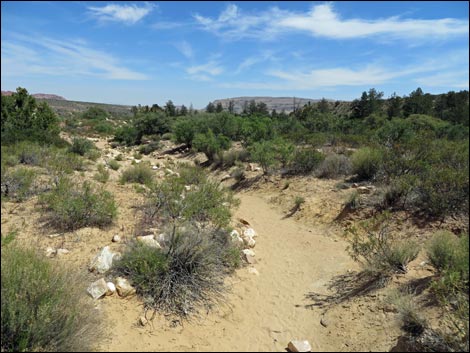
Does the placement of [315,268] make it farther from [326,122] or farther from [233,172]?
[326,122]

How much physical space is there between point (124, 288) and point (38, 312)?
1.84m

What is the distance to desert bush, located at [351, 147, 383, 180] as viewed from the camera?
36.2 ft

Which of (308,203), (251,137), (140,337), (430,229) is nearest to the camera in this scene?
(140,337)

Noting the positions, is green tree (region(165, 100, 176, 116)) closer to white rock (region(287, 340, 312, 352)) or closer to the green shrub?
the green shrub

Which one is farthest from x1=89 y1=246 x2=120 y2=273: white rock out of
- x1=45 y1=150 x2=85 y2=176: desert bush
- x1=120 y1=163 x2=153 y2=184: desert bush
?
x1=120 y1=163 x2=153 y2=184: desert bush

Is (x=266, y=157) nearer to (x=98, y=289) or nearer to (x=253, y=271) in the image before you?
(x=253, y=271)

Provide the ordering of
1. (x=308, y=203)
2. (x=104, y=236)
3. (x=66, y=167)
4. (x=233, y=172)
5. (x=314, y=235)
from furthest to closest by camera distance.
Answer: (x=233, y=172) → (x=308, y=203) → (x=66, y=167) → (x=314, y=235) → (x=104, y=236)

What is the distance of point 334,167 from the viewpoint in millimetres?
12914

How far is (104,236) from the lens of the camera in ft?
22.4

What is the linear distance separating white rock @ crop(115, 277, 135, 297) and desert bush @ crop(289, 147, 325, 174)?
1009 centimetres

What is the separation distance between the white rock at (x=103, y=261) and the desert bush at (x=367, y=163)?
29.1ft

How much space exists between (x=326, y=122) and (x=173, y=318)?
25639mm

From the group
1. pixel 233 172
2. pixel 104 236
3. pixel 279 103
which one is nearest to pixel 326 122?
pixel 233 172

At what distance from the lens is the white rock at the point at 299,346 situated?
13.8 ft
